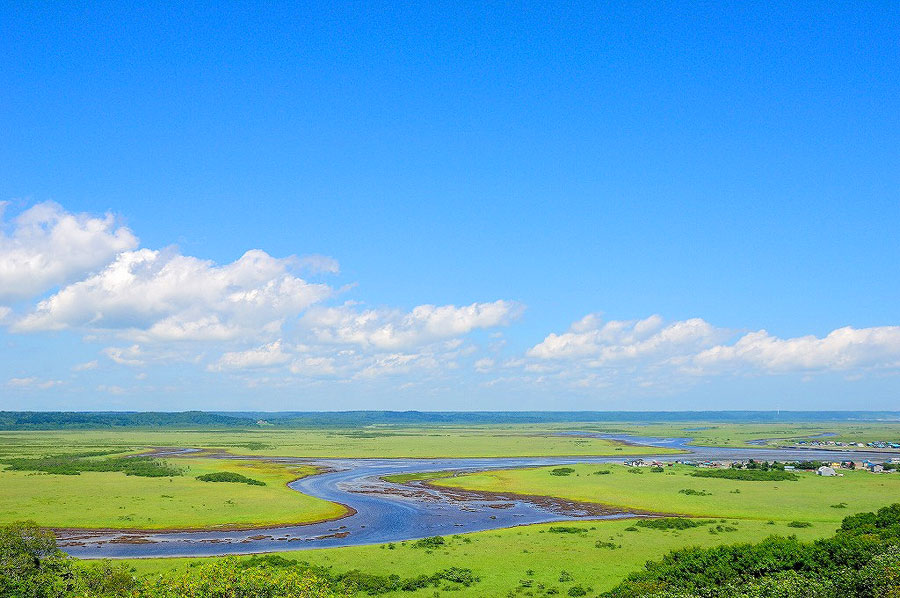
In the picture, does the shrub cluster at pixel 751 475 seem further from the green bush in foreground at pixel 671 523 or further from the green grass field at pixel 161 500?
the green grass field at pixel 161 500

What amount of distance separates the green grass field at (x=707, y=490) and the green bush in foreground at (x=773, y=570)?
3117 centimetres

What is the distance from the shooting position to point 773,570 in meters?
38.0

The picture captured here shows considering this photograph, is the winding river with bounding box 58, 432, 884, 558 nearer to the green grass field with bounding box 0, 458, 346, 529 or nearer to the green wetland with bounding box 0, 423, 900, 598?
the green wetland with bounding box 0, 423, 900, 598

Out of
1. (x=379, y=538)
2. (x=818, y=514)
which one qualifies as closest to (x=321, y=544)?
(x=379, y=538)

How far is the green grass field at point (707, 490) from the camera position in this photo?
73250mm

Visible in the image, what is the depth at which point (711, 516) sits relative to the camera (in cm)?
7044

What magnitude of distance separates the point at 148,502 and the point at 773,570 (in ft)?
215

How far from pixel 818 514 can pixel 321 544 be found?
49783 mm

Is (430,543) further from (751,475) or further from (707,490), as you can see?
(751,475)

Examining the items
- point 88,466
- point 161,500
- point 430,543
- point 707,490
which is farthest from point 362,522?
point 88,466

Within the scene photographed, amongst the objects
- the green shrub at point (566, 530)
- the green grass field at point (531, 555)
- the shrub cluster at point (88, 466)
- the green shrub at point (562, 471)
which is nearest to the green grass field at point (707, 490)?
the green shrub at point (562, 471)

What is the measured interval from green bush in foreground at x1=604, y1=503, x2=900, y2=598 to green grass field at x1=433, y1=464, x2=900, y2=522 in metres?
31.2

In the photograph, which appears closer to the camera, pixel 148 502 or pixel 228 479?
pixel 148 502

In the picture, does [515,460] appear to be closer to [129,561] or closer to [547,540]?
[547,540]
